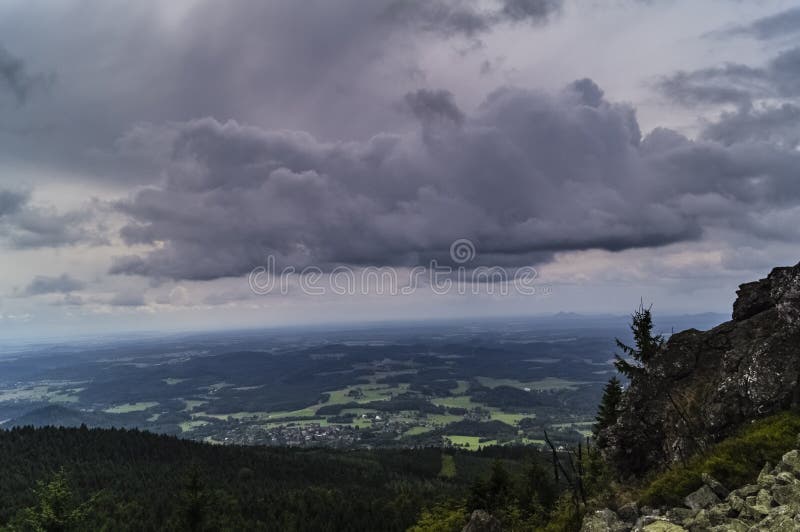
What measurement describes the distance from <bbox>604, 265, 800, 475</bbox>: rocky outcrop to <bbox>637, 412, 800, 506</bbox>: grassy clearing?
15.9 feet

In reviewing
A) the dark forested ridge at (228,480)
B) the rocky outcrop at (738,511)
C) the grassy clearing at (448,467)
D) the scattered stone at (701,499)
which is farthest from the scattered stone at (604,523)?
the grassy clearing at (448,467)

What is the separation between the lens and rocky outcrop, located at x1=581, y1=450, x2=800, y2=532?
48.0 feet

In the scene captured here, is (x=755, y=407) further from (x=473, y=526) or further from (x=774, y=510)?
(x=473, y=526)

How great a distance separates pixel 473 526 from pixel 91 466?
16605 centimetres

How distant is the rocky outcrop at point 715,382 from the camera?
2686 cm

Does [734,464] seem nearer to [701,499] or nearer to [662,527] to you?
[701,499]

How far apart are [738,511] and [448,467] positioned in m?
172

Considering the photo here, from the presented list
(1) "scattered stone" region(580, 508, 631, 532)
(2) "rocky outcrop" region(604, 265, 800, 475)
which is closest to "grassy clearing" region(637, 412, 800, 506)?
(1) "scattered stone" region(580, 508, 631, 532)

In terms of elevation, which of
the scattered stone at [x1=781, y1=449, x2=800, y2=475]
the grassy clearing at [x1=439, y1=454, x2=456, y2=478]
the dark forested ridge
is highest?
the scattered stone at [x1=781, y1=449, x2=800, y2=475]

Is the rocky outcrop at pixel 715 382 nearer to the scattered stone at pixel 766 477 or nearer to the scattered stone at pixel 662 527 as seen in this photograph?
the scattered stone at pixel 766 477

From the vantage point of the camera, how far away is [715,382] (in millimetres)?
31234

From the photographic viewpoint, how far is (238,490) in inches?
5017

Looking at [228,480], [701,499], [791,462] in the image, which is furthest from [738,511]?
[228,480]

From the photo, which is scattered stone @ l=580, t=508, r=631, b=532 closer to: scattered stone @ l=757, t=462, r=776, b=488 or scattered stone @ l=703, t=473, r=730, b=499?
scattered stone @ l=703, t=473, r=730, b=499
